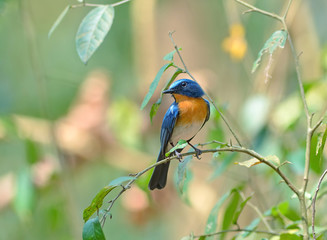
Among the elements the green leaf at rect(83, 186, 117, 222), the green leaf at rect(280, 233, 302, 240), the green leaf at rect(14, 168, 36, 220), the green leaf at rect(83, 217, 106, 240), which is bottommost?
the green leaf at rect(14, 168, 36, 220)

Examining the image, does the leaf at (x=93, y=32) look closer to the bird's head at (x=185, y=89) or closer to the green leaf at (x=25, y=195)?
the bird's head at (x=185, y=89)

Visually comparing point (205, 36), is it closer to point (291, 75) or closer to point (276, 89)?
point (291, 75)

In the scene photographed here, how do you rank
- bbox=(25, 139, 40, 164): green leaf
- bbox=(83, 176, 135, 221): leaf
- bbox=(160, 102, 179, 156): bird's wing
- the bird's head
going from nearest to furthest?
bbox=(83, 176, 135, 221): leaf
bbox=(160, 102, 179, 156): bird's wing
the bird's head
bbox=(25, 139, 40, 164): green leaf

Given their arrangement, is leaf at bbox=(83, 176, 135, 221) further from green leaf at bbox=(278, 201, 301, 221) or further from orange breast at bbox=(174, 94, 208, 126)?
orange breast at bbox=(174, 94, 208, 126)

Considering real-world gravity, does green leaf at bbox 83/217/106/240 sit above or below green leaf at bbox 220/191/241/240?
above

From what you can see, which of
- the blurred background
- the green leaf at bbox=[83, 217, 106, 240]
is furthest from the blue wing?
the green leaf at bbox=[83, 217, 106, 240]

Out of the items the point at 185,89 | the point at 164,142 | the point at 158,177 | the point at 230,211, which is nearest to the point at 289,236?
the point at 230,211

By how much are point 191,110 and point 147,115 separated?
7.96ft

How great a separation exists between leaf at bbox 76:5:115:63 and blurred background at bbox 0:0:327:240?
0.58 meters

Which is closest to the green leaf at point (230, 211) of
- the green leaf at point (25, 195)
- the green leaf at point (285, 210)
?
the green leaf at point (285, 210)

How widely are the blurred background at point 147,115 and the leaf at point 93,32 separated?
582mm

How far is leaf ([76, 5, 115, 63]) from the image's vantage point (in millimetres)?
1729

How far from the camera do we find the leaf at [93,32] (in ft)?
5.67

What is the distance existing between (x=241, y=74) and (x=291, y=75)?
1.13m
